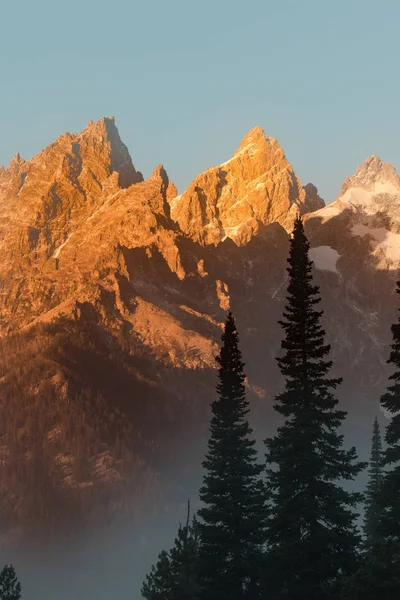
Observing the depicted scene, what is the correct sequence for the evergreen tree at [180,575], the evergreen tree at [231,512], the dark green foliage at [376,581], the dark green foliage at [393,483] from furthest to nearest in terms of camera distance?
the evergreen tree at [180,575], the evergreen tree at [231,512], the dark green foliage at [393,483], the dark green foliage at [376,581]

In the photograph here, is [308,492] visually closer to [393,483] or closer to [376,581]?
[393,483]

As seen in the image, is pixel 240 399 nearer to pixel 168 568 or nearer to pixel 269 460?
pixel 269 460

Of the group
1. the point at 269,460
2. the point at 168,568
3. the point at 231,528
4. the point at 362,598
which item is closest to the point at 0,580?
the point at 168,568

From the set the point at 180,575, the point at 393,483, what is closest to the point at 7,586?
the point at 180,575

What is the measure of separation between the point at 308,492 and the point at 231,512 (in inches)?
451

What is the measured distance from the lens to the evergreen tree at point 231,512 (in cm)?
7000

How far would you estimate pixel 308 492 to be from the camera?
61.7m

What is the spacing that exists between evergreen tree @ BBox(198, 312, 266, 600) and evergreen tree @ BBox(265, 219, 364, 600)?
6691 mm

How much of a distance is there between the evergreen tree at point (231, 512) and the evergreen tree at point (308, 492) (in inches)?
263

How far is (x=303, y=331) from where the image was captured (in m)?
64.2

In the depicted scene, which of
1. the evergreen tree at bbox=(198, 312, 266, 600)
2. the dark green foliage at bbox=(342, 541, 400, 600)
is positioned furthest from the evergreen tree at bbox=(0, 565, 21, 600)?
the dark green foliage at bbox=(342, 541, 400, 600)

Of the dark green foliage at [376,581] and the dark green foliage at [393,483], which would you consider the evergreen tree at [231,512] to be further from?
the dark green foliage at [376,581]

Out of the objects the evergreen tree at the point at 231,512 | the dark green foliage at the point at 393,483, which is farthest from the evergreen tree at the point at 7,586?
the dark green foliage at the point at 393,483

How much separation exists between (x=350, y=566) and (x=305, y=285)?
18825mm
